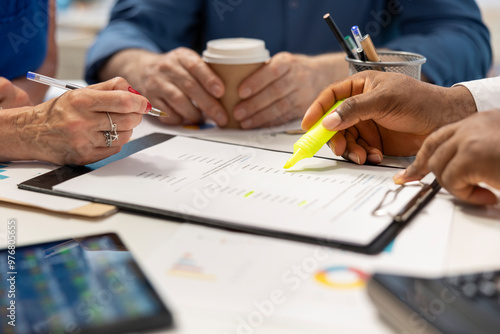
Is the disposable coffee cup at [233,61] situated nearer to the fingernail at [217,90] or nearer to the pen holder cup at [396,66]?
the fingernail at [217,90]

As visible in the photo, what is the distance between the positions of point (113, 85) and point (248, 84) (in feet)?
0.96

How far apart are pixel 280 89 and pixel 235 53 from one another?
12 cm

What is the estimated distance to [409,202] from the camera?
2.01 feet

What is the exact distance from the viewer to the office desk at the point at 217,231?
1.34 feet

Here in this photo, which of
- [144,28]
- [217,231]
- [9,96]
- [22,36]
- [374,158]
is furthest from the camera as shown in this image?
[144,28]

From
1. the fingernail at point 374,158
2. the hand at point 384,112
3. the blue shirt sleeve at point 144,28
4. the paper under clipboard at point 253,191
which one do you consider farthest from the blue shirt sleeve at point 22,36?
the fingernail at point 374,158

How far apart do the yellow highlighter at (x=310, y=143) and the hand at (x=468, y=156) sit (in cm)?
16

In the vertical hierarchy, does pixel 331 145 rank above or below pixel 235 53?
below

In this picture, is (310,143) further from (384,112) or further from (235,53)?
(235,53)

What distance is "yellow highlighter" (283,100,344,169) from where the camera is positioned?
0.75 meters

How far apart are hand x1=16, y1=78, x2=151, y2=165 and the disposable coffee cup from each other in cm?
24

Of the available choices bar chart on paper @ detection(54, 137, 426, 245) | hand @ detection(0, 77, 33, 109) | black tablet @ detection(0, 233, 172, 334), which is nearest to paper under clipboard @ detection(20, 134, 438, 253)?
bar chart on paper @ detection(54, 137, 426, 245)

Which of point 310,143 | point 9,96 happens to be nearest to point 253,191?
point 310,143

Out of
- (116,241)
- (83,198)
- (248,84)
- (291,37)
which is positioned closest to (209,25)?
(291,37)
